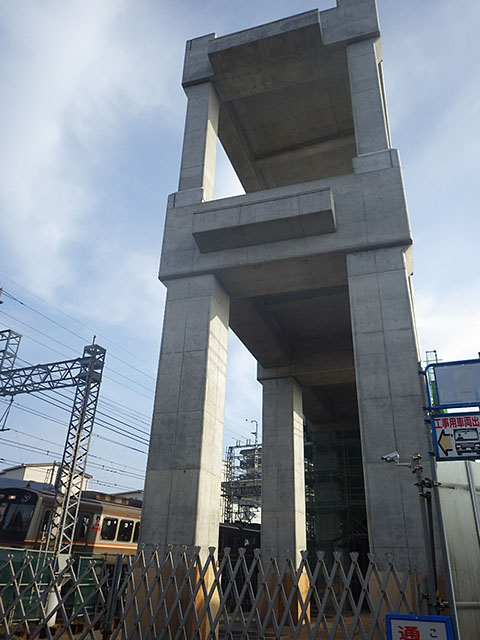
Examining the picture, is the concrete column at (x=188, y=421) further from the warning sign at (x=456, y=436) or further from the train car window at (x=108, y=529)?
the train car window at (x=108, y=529)

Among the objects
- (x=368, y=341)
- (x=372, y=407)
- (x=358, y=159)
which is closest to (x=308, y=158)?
(x=358, y=159)

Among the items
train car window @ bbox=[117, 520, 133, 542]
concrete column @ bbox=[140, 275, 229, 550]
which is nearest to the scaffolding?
train car window @ bbox=[117, 520, 133, 542]

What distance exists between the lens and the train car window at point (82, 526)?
22.8 m

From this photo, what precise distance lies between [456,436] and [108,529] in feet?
A: 66.1

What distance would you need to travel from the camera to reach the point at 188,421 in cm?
1363

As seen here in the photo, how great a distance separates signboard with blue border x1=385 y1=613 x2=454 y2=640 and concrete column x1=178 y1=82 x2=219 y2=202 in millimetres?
13593

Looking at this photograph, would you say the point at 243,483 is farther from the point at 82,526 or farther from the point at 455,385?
the point at 455,385

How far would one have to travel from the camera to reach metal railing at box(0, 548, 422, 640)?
7699 millimetres

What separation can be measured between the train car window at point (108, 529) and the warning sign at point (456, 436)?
64.9 ft

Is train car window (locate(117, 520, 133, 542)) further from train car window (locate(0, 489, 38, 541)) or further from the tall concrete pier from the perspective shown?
the tall concrete pier

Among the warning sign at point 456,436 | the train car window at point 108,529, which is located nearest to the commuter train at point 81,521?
the train car window at point 108,529

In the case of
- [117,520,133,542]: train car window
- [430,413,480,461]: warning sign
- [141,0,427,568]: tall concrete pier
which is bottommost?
[117,520,133,542]: train car window

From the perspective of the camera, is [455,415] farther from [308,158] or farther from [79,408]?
[79,408]

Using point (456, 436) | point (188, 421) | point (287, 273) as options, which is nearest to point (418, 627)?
point (456, 436)
